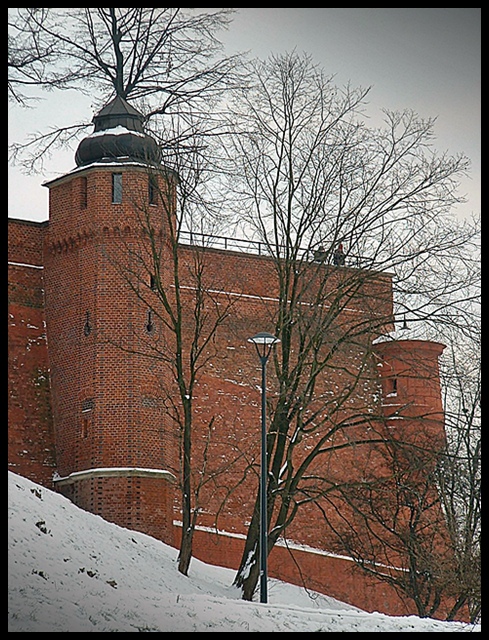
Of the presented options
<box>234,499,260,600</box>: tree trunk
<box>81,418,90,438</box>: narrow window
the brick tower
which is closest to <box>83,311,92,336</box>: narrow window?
the brick tower

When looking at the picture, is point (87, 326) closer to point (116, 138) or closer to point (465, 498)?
point (116, 138)

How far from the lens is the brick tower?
29.6 metres

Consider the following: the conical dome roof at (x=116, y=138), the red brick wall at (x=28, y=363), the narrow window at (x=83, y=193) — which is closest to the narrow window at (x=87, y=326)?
the red brick wall at (x=28, y=363)

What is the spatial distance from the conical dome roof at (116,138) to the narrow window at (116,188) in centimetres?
40

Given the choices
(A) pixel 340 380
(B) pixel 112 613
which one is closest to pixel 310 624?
(B) pixel 112 613

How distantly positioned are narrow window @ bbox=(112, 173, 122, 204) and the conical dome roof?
40cm

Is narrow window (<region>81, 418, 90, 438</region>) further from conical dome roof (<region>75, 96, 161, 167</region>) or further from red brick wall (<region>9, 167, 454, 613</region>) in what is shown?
conical dome roof (<region>75, 96, 161, 167</region>)

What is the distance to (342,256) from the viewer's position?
25.9 metres

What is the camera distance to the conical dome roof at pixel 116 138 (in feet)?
102

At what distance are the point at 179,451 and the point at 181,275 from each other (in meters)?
4.90

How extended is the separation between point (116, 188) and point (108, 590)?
14336 millimetres

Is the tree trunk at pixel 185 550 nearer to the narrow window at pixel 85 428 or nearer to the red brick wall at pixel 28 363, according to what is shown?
the narrow window at pixel 85 428

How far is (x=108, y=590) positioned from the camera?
19000 mm
